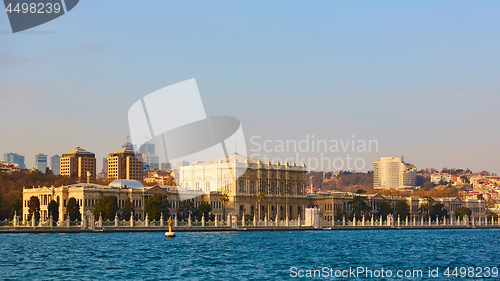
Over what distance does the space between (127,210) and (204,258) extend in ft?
161

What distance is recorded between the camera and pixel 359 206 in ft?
440

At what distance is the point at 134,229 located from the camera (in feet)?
301

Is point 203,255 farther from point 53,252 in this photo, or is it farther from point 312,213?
point 312,213

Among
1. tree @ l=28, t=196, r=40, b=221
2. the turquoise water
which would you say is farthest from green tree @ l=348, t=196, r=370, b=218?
the turquoise water

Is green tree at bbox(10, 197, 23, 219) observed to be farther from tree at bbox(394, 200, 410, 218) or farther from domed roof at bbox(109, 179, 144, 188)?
tree at bbox(394, 200, 410, 218)

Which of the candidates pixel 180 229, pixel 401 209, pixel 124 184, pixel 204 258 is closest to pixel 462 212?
pixel 401 209

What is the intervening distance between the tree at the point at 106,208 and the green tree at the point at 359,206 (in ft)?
151

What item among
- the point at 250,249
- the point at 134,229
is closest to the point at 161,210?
the point at 134,229

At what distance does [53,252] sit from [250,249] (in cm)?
1532

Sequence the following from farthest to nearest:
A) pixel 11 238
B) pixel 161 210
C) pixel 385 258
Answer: pixel 161 210
pixel 11 238
pixel 385 258

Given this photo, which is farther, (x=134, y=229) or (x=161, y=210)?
(x=161, y=210)

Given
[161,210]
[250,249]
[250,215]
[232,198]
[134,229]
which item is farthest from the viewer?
[232,198]

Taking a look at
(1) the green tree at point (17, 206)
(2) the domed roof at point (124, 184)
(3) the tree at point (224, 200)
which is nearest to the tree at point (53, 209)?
(1) the green tree at point (17, 206)

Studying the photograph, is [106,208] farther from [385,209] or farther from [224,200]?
[385,209]
